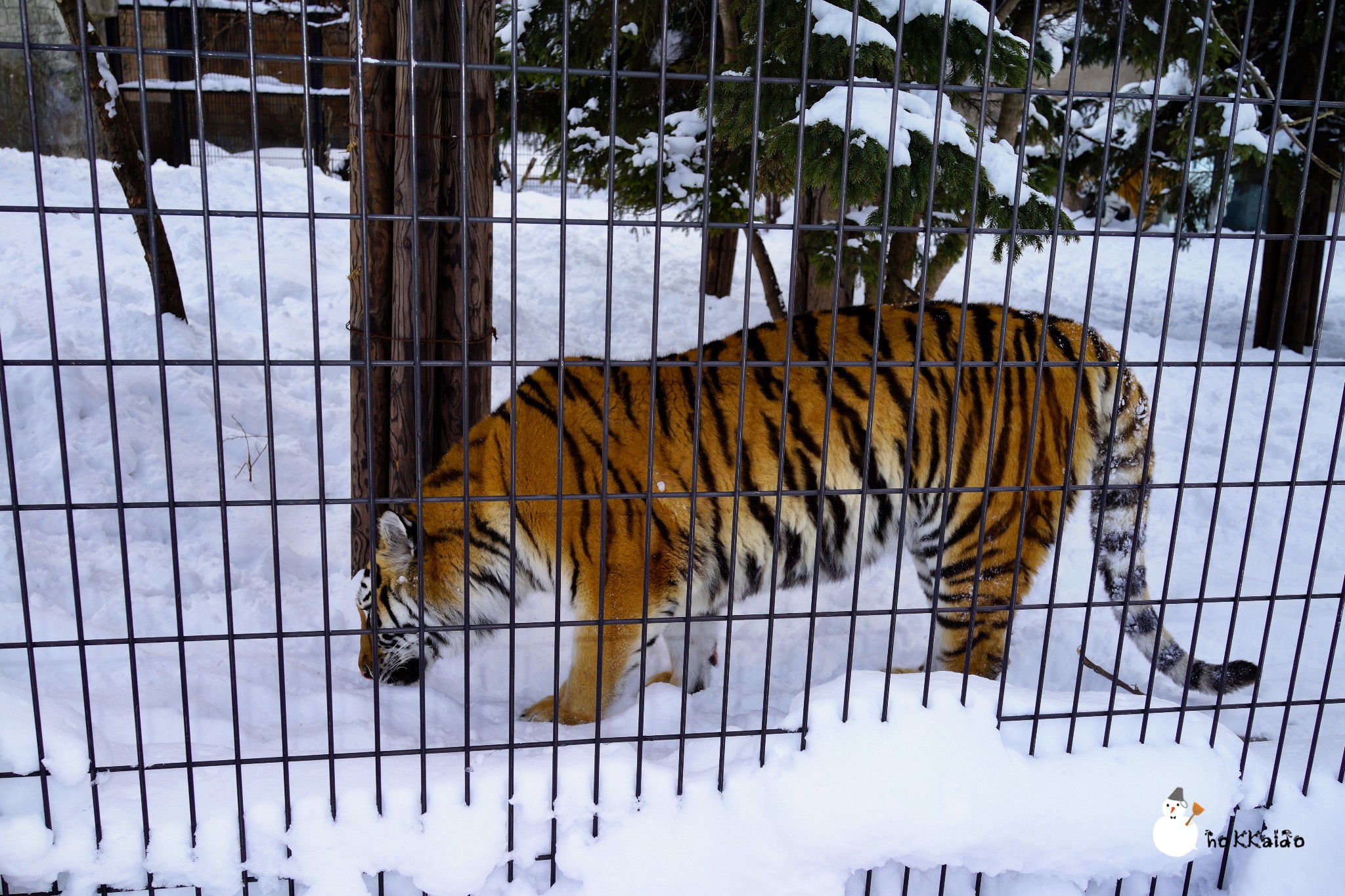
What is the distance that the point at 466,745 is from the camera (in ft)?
7.54

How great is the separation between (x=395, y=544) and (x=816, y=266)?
8.63ft

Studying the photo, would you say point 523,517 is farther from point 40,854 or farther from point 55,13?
point 55,13

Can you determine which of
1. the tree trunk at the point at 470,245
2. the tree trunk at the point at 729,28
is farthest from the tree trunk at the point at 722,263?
the tree trunk at the point at 470,245

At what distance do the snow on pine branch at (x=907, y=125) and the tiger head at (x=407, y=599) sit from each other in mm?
1657

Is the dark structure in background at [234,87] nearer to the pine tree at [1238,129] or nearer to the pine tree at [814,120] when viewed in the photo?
the pine tree at [814,120]

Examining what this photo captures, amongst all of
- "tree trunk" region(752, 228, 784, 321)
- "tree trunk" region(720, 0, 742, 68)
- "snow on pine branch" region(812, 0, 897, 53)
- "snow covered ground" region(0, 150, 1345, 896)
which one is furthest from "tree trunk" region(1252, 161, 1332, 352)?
"snow on pine branch" region(812, 0, 897, 53)

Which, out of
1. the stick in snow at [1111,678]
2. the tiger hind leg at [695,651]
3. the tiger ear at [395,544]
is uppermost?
the tiger ear at [395,544]

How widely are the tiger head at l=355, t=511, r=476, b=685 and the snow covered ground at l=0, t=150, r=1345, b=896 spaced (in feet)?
0.34

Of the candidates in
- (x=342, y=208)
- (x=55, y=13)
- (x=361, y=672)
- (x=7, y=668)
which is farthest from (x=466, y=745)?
(x=55, y=13)

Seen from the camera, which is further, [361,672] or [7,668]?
[361,672]

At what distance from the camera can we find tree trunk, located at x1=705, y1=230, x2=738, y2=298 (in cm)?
887

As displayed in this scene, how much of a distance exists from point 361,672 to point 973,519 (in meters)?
2.04

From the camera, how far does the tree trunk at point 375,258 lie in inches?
140

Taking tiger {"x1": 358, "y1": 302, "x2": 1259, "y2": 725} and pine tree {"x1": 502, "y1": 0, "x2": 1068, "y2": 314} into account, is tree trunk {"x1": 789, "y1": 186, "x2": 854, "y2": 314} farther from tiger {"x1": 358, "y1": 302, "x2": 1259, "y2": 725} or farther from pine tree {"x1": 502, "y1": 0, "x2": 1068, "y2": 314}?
tiger {"x1": 358, "y1": 302, "x2": 1259, "y2": 725}
